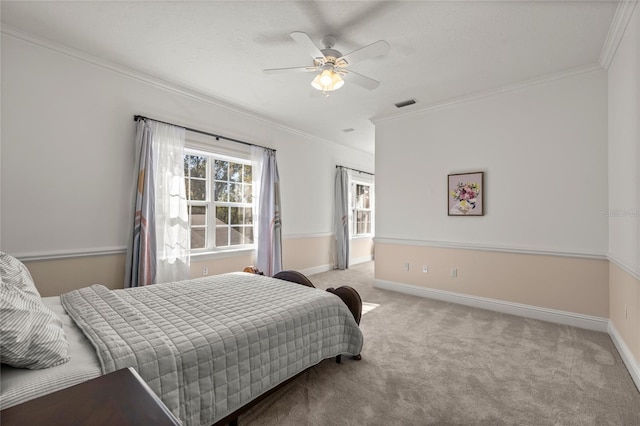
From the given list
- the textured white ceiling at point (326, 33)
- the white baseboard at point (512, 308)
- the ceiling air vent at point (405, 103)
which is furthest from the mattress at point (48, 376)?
the ceiling air vent at point (405, 103)

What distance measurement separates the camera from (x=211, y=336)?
1.46 m

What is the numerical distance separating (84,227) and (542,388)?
407cm

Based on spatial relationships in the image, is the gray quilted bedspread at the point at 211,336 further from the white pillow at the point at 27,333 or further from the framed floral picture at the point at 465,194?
the framed floral picture at the point at 465,194

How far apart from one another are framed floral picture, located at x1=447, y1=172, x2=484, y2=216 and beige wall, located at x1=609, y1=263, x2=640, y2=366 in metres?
1.36

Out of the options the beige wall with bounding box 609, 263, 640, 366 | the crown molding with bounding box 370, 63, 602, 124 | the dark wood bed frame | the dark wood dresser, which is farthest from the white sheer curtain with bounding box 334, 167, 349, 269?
the dark wood dresser

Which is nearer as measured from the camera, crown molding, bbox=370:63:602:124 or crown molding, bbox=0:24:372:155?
crown molding, bbox=0:24:372:155

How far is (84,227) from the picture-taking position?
9.45ft

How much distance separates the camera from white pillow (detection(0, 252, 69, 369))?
1.02 meters

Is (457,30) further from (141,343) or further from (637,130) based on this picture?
(141,343)

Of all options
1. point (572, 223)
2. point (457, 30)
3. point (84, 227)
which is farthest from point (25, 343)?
point (572, 223)

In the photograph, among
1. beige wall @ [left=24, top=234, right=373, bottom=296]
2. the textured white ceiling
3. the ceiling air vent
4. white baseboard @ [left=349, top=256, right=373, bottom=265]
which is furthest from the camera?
white baseboard @ [left=349, top=256, right=373, bottom=265]

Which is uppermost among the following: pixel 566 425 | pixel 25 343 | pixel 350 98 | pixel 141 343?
pixel 350 98

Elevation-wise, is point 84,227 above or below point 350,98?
below

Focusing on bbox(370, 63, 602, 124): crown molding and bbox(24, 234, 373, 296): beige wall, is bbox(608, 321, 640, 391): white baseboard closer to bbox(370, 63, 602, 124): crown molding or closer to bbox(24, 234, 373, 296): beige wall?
bbox(370, 63, 602, 124): crown molding
